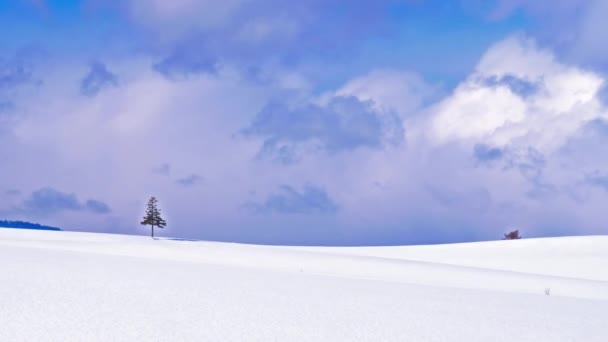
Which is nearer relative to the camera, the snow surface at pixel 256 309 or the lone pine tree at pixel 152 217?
the snow surface at pixel 256 309

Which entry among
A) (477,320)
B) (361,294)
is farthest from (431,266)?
(477,320)

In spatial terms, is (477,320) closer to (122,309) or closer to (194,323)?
(194,323)

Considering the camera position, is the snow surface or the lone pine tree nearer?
the snow surface

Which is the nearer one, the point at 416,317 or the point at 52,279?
the point at 416,317

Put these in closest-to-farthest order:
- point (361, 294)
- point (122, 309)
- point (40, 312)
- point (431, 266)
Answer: point (40, 312) < point (122, 309) < point (361, 294) < point (431, 266)

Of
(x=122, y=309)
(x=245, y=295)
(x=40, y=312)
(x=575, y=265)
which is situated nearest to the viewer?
(x=40, y=312)

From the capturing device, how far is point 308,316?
7.76 meters

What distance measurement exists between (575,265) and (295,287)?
1802cm

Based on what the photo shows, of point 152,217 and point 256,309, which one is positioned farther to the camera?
point 152,217

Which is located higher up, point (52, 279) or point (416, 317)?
point (52, 279)

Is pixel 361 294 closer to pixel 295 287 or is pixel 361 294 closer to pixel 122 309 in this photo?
pixel 295 287

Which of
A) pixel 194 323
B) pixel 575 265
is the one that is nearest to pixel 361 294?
pixel 194 323

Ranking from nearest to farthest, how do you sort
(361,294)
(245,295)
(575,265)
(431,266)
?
(245,295) → (361,294) → (431,266) → (575,265)

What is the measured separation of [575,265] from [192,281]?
64.0 feet
